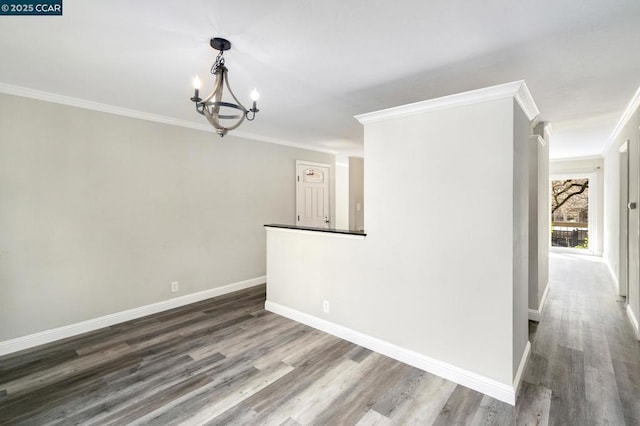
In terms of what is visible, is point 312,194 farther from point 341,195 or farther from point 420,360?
point 420,360

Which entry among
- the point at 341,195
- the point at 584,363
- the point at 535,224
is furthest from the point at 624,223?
the point at 341,195

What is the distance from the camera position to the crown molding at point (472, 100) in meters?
2.12

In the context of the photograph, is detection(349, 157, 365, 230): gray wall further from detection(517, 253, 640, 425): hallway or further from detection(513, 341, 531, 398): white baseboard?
detection(513, 341, 531, 398): white baseboard

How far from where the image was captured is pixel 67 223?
129 inches

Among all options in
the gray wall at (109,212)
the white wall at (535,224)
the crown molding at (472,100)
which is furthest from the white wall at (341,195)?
the crown molding at (472,100)

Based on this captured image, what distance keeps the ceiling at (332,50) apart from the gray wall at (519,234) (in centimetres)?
51

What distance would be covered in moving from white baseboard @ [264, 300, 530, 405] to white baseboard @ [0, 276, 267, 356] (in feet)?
5.02

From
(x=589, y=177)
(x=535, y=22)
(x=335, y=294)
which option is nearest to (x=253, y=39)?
(x=535, y=22)

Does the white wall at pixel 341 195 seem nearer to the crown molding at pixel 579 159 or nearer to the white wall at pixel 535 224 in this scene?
the white wall at pixel 535 224

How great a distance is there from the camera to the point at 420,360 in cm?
264

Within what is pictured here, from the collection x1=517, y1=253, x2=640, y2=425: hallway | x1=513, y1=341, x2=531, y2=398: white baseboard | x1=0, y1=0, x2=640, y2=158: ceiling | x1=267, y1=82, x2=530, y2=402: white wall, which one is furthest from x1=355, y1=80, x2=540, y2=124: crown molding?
x1=517, y1=253, x2=640, y2=425: hallway

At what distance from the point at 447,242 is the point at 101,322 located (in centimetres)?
386

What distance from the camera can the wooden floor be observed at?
2072 mm

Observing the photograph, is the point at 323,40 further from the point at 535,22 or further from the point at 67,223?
the point at 67,223
